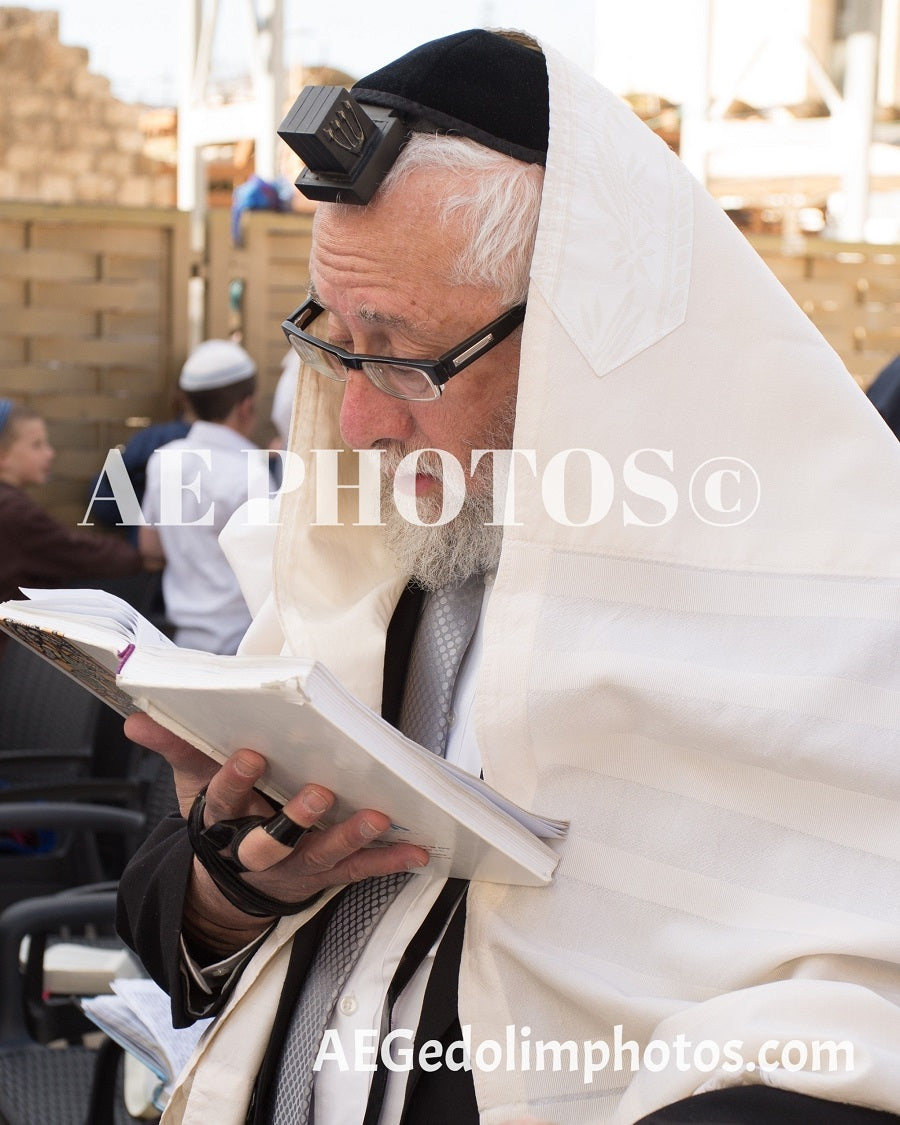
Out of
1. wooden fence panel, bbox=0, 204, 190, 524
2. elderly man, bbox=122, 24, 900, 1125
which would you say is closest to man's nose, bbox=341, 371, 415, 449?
elderly man, bbox=122, 24, 900, 1125

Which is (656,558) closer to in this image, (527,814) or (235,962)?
(527,814)

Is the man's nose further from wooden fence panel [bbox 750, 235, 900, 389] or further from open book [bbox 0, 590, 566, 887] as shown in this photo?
wooden fence panel [bbox 750, 235, 900, 389]

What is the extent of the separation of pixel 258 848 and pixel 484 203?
28.7 inches

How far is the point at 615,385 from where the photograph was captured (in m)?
1.33

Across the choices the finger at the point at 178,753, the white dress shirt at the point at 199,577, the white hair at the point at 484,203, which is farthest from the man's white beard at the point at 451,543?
the white dress shirt at the point at 199,577

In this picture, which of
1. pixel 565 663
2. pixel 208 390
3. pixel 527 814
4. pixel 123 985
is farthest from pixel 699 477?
pixel 208 390

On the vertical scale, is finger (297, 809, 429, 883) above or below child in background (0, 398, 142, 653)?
above

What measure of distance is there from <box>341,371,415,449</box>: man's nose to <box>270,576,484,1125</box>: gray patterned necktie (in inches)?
8.5

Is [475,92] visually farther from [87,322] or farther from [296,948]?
[87,322]

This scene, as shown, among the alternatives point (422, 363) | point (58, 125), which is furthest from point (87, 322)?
point (58, 125)

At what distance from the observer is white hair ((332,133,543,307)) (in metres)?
1.44

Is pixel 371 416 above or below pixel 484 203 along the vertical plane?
below

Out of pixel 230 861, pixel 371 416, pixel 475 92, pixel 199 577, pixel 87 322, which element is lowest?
pixel 199 577

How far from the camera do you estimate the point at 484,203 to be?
1.45 metres
